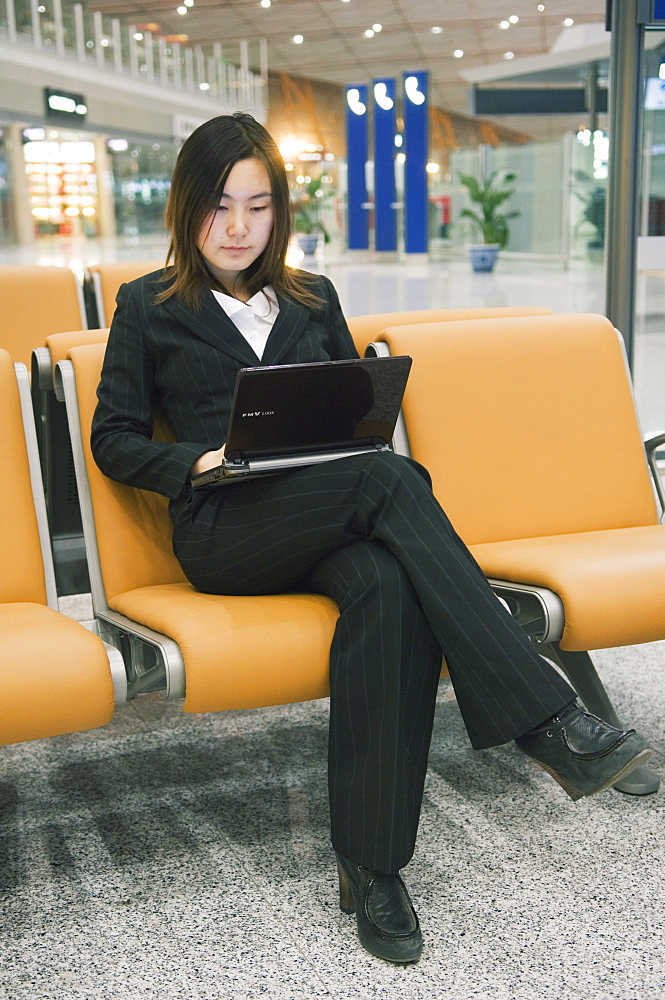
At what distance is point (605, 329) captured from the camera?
2.67m

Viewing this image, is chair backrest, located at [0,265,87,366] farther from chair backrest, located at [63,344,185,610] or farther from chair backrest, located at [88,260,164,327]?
chair backrest, located at [63,344,185,610]

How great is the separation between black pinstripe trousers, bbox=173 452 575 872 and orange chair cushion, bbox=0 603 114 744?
0.38 meters

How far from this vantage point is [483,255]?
1107 cm

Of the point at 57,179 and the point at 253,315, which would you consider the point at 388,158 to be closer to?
the point at 57,179

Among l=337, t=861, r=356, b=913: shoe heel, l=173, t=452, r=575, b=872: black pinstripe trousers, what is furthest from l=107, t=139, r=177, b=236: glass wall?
l=337, t=861, r=356, b=913: shoe heel

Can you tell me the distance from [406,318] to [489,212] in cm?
810

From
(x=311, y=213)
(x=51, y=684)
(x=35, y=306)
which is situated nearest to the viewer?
(x=51, y=684)

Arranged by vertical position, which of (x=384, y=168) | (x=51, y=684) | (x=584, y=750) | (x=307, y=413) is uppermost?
(x=384, y=168)

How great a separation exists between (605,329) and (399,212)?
9596 millimetres

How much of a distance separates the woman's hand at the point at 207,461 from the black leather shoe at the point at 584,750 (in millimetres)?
718

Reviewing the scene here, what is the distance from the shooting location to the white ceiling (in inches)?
238

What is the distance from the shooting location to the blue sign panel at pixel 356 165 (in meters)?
9.22

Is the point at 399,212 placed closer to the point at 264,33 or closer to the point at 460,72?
the point at 460,72

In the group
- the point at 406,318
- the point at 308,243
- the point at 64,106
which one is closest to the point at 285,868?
the point at 406,318
